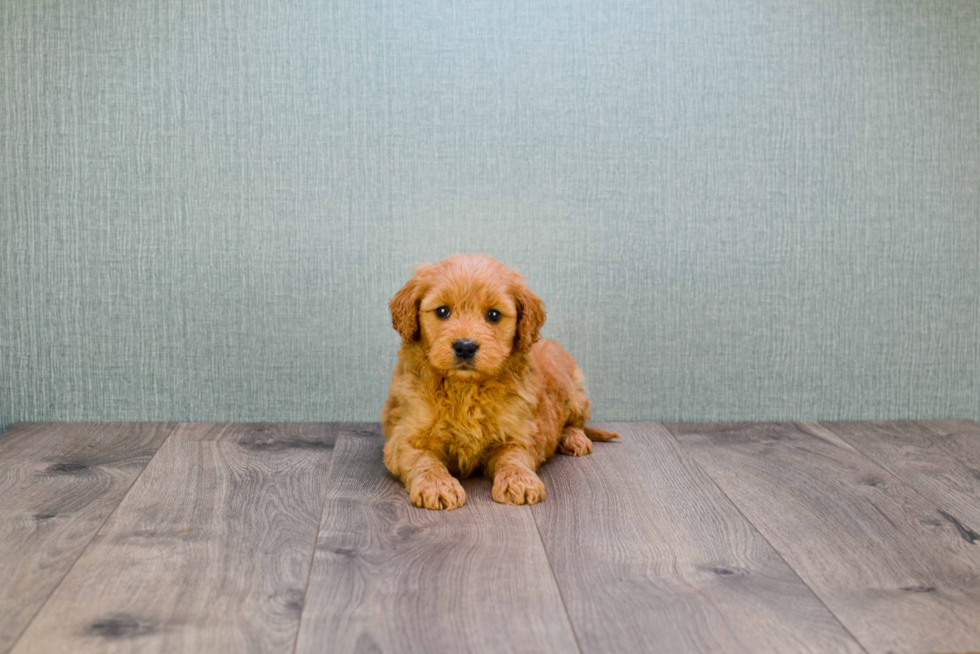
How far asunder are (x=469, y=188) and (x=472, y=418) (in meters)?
0.88

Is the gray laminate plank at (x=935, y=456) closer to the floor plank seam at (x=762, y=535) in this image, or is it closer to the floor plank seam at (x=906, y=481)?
the floor plank seam at (x=906, y=481)

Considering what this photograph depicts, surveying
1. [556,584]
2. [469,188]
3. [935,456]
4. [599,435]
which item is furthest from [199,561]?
[935,456]

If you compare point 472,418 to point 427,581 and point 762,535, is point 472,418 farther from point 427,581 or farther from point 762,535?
point 762,535

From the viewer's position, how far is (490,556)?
1773 mm

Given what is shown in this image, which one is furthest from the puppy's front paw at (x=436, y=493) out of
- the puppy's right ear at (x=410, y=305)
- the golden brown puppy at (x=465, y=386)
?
the puppy's right ear at (x=410, y=305)

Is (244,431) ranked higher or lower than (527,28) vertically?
lower

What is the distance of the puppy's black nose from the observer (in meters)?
2.10

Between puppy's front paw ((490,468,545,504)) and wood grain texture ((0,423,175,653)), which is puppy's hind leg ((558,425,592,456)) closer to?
puppy's front paw ((490,468,545,504))

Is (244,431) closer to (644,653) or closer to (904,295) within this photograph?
(644,653)

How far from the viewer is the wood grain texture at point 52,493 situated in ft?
5.30

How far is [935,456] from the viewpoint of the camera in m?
2.57

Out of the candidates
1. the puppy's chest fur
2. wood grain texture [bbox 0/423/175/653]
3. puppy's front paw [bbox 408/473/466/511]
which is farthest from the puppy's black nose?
wood grain texture [bbox 0/423/175/653]

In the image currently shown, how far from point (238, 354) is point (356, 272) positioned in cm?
47

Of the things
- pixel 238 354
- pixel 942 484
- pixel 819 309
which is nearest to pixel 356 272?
pixel 238 354
